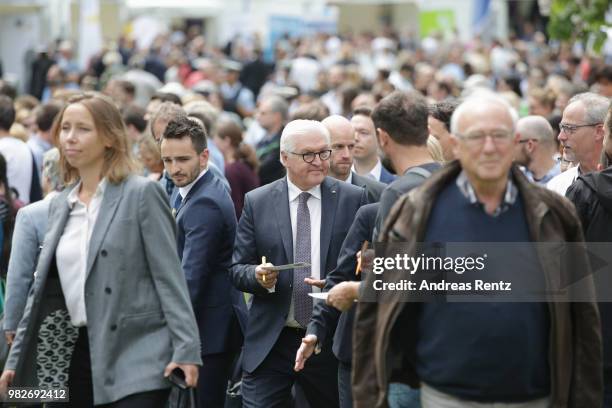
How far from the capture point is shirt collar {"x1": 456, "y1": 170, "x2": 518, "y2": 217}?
15.6 feet

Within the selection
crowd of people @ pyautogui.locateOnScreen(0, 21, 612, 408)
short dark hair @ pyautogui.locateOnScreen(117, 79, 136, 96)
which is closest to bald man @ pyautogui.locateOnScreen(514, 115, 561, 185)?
crowd of people @ pyautogui.locateOnScreen(0, 21, 612, 408)

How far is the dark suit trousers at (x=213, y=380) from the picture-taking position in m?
7.48

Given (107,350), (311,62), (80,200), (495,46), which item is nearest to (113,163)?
(80,200)

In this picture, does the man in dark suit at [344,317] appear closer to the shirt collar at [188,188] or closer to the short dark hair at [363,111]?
the shirt collar at [188,188]

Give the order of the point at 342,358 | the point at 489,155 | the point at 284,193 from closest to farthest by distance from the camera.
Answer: the point at 489,155, the point at 342,358, the point at 284,193

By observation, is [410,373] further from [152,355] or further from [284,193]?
[284,193]

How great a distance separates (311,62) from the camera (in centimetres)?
2497

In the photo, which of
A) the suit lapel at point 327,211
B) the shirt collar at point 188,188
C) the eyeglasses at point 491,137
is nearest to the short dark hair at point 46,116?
the shirt collar at point 188,188

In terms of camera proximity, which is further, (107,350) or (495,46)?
(495,46)

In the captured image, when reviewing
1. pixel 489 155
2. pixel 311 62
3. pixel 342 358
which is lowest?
pixel 342 358

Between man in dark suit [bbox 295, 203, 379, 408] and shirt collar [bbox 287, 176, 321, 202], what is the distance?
87 centimetres

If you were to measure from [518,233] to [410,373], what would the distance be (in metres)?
0.81

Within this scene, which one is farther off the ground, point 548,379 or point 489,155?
point 489,155

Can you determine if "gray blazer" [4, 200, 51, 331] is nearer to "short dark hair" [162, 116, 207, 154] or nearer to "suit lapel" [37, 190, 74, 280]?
"suit lapel" [37, 190, 74, 280]
